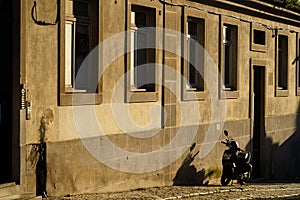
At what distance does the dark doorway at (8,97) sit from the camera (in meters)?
10.5

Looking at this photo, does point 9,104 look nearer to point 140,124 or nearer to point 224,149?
point 140,124

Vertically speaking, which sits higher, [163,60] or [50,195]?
[163,60]

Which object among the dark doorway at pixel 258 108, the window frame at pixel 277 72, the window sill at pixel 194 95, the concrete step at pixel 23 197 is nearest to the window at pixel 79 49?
the concrete step at pixel 23 197

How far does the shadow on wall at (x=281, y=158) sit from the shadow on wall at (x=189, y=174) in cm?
336

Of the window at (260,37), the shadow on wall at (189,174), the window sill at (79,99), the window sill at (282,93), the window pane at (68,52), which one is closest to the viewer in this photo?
the window sill at (79,99)

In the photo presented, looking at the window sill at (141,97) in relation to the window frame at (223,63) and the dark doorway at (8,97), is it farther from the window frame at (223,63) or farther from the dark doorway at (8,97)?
the window frame at (223,63)

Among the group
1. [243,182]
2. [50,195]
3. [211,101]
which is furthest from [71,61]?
[243,182]

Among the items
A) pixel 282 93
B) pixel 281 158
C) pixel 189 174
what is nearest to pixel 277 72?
→ pixel 282 93

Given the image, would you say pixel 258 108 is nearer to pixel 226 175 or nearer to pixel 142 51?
pixel 226 175

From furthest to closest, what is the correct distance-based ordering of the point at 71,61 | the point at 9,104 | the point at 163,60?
the point at 163,60
the point at 71,61
the point at 9,104

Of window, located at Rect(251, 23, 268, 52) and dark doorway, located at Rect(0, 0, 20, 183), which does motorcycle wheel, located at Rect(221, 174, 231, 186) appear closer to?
window, located at Rect(251, 23, 268, 52)

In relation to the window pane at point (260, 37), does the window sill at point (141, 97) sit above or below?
below

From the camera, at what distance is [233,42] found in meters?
18.1

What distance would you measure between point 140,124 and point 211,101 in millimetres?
3576
